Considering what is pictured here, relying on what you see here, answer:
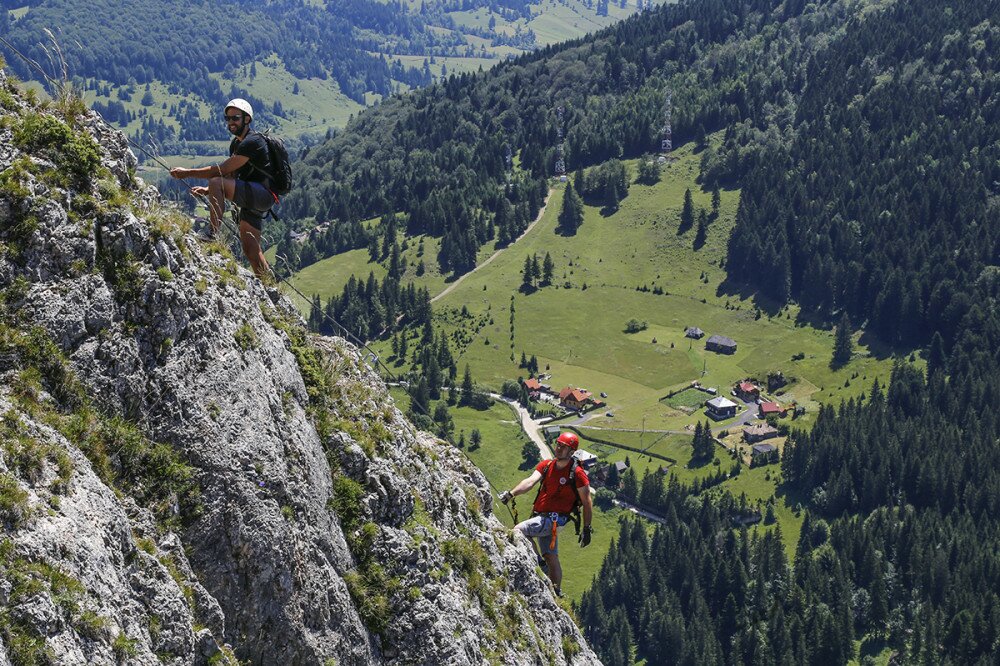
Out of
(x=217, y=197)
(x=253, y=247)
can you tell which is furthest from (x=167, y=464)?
(x=253, y=247)

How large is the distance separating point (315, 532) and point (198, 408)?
3788mm

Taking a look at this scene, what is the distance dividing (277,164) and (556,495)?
11.7 metres

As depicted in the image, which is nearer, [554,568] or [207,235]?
[207,235]

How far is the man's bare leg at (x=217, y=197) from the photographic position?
2464 cm

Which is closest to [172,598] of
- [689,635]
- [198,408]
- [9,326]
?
[198,408]

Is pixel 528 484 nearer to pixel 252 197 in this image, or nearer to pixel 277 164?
pixel 252 197

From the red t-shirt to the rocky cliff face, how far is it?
460cm

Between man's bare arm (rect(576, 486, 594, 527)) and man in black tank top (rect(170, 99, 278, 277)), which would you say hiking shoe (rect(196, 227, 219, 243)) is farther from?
man's bare arm (rect(576, 486, 594, 527))

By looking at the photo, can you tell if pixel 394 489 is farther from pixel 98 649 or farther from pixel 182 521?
pixel 98 649

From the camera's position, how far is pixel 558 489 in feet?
98.1

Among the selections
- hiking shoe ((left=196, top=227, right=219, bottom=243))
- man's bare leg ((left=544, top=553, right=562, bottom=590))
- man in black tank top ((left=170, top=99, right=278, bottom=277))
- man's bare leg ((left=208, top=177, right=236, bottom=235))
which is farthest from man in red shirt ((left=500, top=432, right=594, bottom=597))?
man's bare leg ((left=208, top=177, right=236, bottom=235))

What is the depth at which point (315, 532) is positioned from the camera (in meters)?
21.9

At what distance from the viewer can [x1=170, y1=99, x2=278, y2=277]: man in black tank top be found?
24672 mm

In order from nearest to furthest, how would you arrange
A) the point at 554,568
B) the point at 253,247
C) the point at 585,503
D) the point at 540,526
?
the point at 253,247
the point at 585,503
the point at 540,526
the point at 554,568
